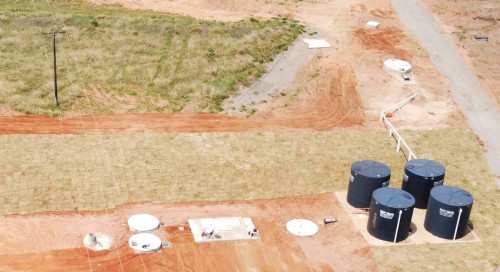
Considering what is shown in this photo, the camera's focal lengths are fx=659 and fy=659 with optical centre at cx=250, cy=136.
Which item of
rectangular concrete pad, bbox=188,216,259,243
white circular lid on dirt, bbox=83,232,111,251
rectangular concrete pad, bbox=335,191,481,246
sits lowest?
rectangular concrete pad, bbox=335,191,481,246

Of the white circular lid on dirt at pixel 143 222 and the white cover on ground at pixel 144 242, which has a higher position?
the white circular lid on dirt at pixel 143 222

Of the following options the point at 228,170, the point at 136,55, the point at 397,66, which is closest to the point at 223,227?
the point at 228,170

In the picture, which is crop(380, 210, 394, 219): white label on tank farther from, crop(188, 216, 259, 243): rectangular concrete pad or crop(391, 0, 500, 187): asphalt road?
crop(391, 0, 500, 187): asphalt road

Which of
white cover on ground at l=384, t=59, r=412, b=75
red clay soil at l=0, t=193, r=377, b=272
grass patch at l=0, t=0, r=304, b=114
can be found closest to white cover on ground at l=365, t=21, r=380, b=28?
grass patch at l=0, t=0, r=304, b=114

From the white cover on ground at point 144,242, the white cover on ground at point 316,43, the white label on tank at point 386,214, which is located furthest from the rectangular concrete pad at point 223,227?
the white cover on ground at point 316,43

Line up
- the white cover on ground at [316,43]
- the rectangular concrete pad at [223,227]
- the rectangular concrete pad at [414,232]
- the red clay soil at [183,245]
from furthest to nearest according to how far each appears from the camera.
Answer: the white cover on ground at [316,43]
the rectangular concrete pad at [414,232]
the rectangular concrete pad at [223,227]
the red clay soil at [183,245]

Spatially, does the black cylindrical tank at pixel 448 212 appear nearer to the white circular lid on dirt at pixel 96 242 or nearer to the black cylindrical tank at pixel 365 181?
the black cylindrical tank at pixel 365 181

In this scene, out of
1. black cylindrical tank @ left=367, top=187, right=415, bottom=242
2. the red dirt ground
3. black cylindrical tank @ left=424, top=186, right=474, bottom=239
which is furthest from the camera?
black cylindrical tank @ left=424, top=186, right=474, bottom=239
